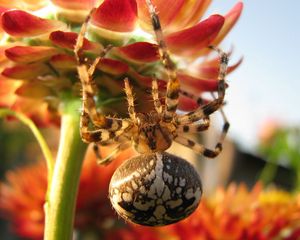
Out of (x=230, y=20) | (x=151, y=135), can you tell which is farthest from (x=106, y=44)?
(x=151, y=135)

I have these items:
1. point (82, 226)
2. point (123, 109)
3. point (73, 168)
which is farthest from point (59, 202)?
point (82, 226)

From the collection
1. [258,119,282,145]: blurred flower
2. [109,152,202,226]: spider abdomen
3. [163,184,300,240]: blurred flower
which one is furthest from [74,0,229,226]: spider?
[258,119,282,145]: blurred flower

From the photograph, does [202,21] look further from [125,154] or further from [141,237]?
[125,154]

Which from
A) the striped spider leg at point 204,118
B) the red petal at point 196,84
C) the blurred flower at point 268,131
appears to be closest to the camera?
the red petal at point 196,84

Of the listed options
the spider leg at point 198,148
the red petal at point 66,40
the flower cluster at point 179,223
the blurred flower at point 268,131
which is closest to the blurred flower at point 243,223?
the flower cluster at point 179,223

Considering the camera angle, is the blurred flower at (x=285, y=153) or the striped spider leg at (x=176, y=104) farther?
the blurred flower at (x=285, y=153)

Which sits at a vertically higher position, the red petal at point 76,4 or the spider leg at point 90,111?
the red petal at point 76,4

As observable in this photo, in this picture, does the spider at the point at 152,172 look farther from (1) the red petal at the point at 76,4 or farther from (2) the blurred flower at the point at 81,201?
(2) the blurred flower at the point at 81,201
